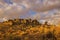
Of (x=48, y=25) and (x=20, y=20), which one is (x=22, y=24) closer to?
(x=20, y=20)

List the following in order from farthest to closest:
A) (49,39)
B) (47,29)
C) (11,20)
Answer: (11,20) < (47,29) < (49,39)

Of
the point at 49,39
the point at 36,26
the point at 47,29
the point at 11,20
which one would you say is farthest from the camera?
the point at 11,20

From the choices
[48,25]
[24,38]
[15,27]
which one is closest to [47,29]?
[48,25]

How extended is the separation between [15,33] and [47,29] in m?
10.7

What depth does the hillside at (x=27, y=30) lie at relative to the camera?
62453 mm

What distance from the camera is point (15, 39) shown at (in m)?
62.6

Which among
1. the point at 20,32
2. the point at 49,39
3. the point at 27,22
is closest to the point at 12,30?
the point at 20,32

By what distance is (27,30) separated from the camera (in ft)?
230

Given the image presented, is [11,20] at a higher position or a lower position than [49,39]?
higher

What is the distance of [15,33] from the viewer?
221ft

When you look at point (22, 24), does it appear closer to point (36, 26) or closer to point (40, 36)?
point (36, 26)

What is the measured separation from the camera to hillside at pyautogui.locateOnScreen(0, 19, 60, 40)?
205ft

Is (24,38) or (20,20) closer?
(24,38)

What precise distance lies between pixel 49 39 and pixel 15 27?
18.3 meters
